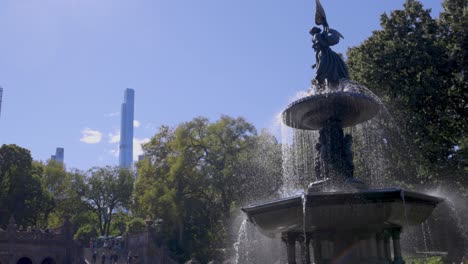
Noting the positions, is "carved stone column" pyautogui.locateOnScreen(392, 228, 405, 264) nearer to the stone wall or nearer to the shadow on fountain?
the shadow on fountain

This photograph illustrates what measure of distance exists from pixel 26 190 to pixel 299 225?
3846 centimetres

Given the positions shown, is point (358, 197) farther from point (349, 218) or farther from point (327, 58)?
point (327, 58)

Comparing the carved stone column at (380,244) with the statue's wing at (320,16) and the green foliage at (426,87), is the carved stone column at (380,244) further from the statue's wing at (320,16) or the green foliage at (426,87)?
the green foliage at (426,87)

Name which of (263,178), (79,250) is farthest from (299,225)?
(79,250)

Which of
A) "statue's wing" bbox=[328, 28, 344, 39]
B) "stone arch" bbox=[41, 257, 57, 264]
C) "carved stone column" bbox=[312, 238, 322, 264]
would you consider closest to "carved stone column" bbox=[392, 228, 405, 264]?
"carved stone column" bbox=[312, 238, 322, 264]

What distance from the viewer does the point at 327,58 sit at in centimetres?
A: 1262

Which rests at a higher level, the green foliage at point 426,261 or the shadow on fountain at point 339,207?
the shadow on fountain at point 339,207

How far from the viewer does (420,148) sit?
66.3 ft

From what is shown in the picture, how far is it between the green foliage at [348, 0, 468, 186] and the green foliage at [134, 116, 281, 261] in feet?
42.9

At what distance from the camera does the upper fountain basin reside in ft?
37.5

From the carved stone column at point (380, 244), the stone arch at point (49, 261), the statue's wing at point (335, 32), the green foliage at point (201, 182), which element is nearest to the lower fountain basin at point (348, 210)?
the carved stone column at point (380, 244)

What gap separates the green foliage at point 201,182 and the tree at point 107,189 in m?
15.0

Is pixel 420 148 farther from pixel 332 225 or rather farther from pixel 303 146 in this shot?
pixel 332 225

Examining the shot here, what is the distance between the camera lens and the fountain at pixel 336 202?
9.38 m
